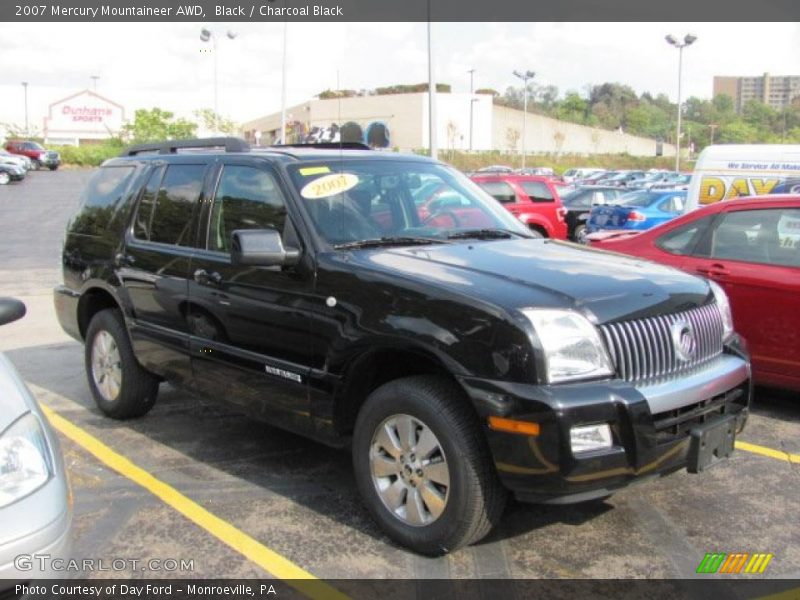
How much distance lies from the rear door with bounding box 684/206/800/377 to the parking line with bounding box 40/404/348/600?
3.60 m

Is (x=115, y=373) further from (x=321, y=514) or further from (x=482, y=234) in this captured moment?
(x=482, y=234)

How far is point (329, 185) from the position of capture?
4.34 m

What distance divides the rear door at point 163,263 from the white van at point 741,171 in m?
10.1

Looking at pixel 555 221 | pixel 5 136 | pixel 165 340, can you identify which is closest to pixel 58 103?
pixel 5 136

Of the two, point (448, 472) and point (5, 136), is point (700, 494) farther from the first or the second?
point (5, 136)

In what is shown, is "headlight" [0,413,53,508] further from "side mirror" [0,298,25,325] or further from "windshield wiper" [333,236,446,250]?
"windshield wiper" [333,236,446,250]

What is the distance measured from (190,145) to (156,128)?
2474 inches

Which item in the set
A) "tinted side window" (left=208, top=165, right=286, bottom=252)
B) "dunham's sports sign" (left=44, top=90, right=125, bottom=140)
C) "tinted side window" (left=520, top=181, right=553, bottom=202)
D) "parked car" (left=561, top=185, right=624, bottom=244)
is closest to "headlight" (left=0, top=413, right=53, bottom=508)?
"tinted side window" (left=208, top=165, right=286, bottom=252)

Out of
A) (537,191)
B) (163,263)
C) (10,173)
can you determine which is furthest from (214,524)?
(10,173)

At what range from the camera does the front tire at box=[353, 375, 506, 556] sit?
10.9 feet

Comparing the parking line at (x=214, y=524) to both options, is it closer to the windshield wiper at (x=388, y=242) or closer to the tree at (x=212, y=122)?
the windshield wiper at (x=388, y=242)

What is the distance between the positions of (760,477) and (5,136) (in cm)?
7865

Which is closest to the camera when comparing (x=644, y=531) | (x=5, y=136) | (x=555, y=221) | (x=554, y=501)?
(x=554, y=501)

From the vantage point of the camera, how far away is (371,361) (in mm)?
3732
